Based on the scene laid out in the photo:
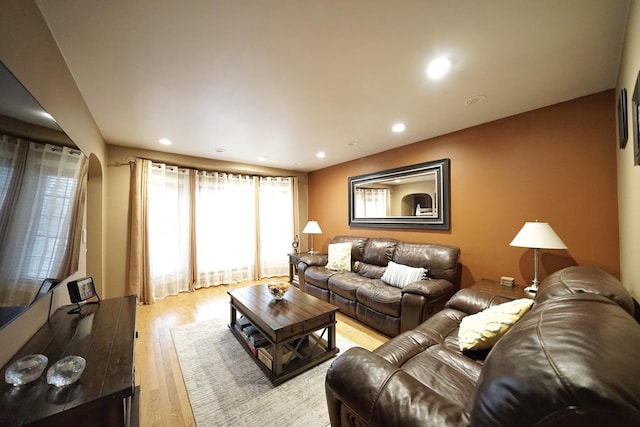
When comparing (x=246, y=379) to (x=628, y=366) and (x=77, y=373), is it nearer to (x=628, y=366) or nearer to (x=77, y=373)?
(x=77, y=373)

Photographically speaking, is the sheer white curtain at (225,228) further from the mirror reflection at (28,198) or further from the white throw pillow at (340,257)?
the mirror reflection at (28,198)

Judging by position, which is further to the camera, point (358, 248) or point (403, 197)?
point (358, 248)

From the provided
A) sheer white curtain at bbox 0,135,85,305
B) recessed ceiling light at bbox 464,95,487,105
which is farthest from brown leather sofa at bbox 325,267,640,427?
recessed ceiling light at bbox 464,95,487,105

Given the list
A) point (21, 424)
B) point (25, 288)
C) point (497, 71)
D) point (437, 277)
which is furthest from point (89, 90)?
→ point (437, 277)

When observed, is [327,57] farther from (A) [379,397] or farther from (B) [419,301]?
(B) [419,301]

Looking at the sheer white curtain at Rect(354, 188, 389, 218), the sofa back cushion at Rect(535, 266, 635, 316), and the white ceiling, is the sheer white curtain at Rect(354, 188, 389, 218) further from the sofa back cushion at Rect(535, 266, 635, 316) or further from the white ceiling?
the sofa back cushion at Rect(535, 266, 635, 316)

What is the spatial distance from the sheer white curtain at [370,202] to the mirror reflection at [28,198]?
3.57 metres

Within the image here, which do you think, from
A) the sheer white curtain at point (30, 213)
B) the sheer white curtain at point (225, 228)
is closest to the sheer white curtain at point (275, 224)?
the sheer white curtain at point (225, 228)

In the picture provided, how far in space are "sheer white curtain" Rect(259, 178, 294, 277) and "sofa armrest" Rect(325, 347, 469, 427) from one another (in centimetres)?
404

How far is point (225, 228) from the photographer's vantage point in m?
4.49

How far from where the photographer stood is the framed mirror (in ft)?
10.1

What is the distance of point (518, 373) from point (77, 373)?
159 cm

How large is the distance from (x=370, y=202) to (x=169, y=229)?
11.4 ft

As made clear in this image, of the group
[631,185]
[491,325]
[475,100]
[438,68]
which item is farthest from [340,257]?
[631,185]
